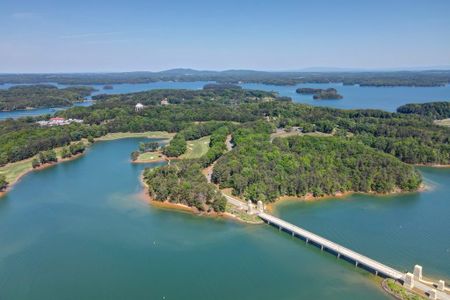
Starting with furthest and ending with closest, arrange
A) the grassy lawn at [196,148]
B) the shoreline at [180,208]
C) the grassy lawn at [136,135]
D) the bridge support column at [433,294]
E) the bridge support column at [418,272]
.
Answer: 1. the grassy lawn at [136,135]
2. the grassy lawn at [196,148]
3. the shoreline at [180,208]
4. the bridge support column at [418,272]
5. the bridge support column at [433,294]

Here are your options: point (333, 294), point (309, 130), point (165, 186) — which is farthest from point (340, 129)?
point (333, 294)

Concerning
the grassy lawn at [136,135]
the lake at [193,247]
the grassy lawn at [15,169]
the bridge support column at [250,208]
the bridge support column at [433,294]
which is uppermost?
the grassy lawn at [136,135]

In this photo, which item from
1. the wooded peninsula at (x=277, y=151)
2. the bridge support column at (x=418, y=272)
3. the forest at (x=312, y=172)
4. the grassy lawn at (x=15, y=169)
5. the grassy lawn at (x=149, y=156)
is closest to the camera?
the bridge support column at (x=418, y=272)

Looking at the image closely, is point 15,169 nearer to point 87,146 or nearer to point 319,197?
point 87,146

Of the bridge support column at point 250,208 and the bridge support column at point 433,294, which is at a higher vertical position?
the bridge support column at point 250,208

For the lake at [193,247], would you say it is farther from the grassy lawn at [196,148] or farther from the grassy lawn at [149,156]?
the grassy lawn at [196,148]

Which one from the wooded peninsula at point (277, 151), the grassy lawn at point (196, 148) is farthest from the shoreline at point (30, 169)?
the grassy lawn at point (196, 148)

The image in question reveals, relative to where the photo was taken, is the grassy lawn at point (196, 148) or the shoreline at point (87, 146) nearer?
the shoreline at point (87, 146)

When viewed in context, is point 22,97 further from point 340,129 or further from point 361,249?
point 361,249
